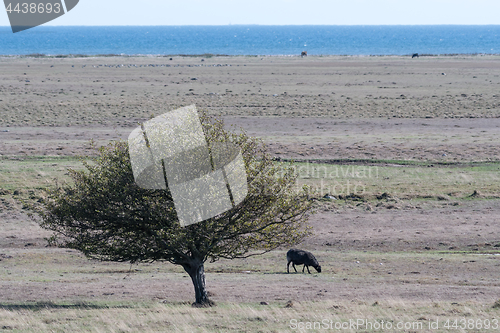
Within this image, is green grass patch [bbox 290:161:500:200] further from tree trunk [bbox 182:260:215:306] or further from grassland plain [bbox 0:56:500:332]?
tree trunk [bbox 182:260:215:306]

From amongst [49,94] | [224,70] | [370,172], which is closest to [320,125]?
[370,172]

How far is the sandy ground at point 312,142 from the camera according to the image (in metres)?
17.4

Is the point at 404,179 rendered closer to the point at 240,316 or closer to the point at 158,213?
the point at 240,316

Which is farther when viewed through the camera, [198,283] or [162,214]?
[198,283]

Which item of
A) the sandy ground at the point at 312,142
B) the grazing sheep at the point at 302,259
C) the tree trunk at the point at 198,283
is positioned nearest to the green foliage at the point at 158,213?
the tree trunk at the point at 198,283

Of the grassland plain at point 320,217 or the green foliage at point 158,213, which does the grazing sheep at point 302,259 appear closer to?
the grassland plain at point 320,217

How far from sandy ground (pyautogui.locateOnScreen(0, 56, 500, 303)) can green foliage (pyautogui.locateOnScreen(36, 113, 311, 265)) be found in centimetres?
199

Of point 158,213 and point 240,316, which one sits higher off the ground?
point 158,213

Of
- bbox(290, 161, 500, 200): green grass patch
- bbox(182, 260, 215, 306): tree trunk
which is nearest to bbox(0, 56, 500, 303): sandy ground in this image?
bbox(182, 260, 215, 306): tree trunk

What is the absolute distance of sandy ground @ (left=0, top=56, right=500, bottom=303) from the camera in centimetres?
1742

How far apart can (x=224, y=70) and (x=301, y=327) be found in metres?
77.5

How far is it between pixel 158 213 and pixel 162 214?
10 centimetres

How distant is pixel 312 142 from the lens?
39188 mm

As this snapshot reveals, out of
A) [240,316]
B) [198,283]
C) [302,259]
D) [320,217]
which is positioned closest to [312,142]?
[320,217]
